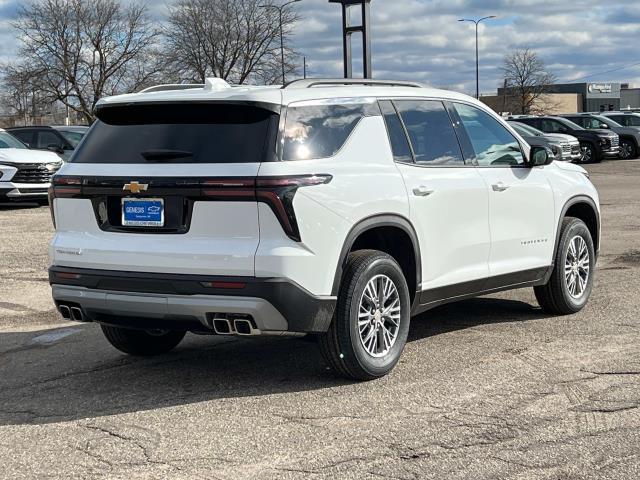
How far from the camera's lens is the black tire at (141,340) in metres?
6.31

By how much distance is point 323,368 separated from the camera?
19.5ft

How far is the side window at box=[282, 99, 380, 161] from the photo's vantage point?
5176mm

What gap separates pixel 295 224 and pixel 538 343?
248 centimetres

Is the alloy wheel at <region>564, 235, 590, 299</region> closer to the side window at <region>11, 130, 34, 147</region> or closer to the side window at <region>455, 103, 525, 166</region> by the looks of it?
the side window at <region>455, 103, 525, 166</region>

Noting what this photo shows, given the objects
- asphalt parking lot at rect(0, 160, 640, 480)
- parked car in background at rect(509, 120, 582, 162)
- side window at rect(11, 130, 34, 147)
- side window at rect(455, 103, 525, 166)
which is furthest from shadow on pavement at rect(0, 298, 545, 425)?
parked car in background at rect(509, 120, 582, 162)

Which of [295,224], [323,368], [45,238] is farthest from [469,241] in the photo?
[45,238]

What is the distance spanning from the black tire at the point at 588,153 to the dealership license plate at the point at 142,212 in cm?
3015

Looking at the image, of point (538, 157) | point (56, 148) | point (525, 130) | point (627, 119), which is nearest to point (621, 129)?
point (627, 119)

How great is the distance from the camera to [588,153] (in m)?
33.5

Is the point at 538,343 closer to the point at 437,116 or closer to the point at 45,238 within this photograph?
the point at 437,116

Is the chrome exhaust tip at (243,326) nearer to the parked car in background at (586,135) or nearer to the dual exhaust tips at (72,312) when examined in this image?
the dual exhaust tips at (72,312)

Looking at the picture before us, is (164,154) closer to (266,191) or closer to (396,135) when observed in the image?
(266,191)

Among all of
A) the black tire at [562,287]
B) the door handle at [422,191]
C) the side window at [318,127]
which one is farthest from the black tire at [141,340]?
the black tire at [562,287]

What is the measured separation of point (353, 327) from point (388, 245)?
0.79 metres
